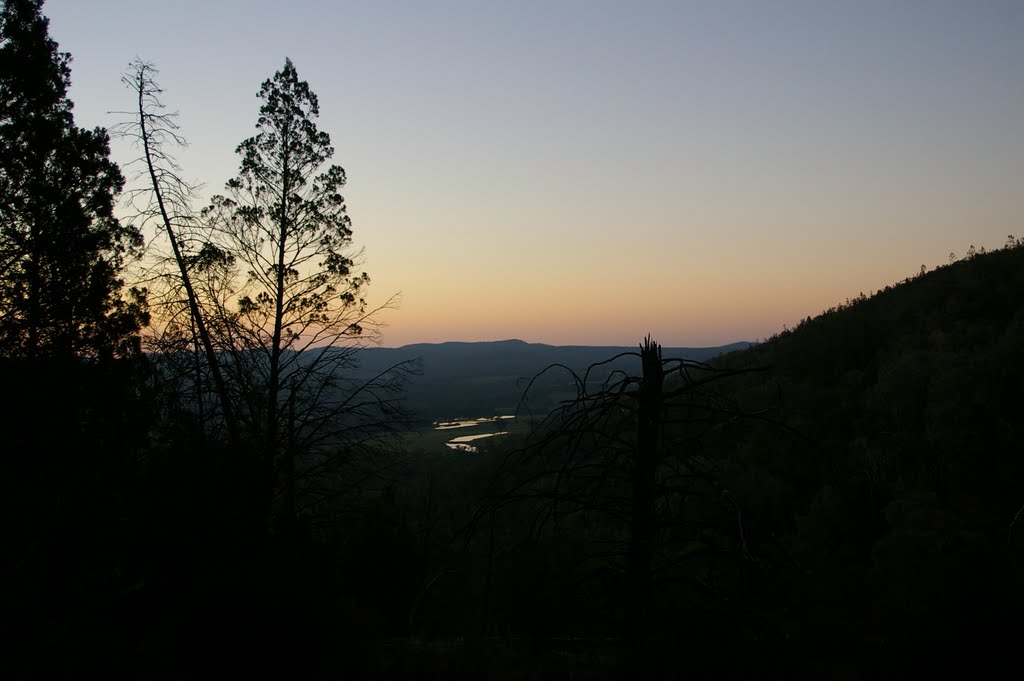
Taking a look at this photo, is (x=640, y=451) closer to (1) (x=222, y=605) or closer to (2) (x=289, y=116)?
(1) (x=222, y=605)

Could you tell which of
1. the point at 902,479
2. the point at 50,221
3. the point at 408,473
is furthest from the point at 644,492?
the point at 50,221

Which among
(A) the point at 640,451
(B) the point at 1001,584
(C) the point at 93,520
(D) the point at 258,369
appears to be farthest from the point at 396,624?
(A) the point at 640,451

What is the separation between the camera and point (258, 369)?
637 inches

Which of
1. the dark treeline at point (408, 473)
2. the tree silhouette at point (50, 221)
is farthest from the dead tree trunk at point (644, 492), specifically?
the tree silhouette at point (50, 221)

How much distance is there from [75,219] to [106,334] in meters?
3.58

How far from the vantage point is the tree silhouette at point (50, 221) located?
51.9ft

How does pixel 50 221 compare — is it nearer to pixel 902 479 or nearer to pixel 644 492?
pixel 644 492

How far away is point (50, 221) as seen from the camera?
1703 centimetres

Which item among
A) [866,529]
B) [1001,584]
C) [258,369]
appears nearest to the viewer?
[1001,584]

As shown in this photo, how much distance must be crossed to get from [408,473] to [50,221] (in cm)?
1295

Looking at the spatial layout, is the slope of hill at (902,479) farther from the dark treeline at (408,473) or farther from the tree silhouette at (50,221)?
the tree silhouette at (50,221)

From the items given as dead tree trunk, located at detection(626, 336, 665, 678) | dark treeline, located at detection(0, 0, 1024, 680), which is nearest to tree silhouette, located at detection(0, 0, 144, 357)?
dark treeline, located at detection(0, 0, 1024, 680)

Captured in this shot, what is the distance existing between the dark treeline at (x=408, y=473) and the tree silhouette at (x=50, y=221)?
82mm

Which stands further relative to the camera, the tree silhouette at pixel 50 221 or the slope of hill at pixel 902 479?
the tree silhouette at pixel 50 221
